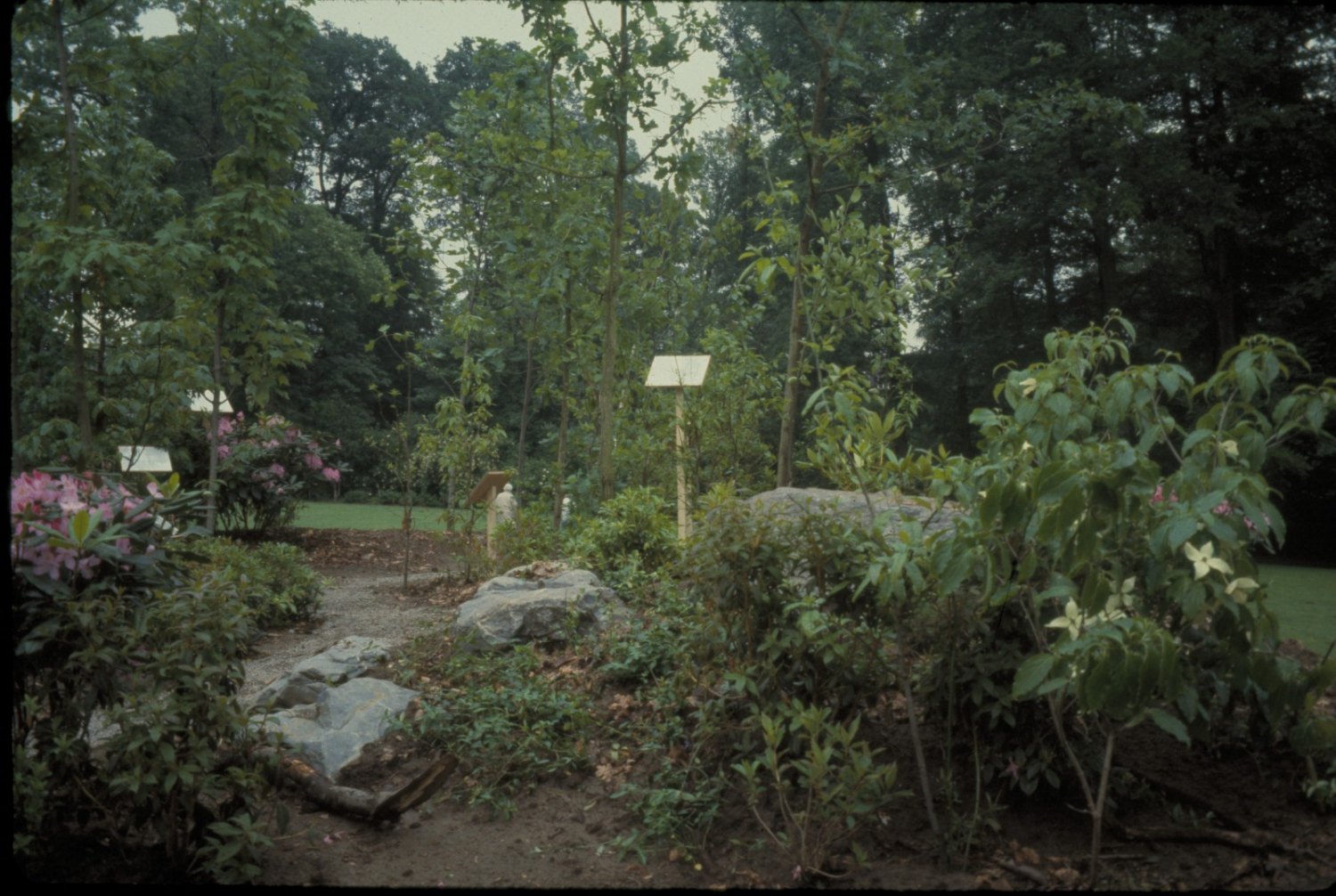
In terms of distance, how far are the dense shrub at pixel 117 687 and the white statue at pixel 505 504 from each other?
5066 millimetres

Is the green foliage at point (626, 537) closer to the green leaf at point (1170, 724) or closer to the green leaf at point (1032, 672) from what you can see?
the green leaf at point (1032, 672)

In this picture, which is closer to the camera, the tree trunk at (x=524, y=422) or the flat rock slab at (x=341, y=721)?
the flat rock slab at (x=341, y=721)

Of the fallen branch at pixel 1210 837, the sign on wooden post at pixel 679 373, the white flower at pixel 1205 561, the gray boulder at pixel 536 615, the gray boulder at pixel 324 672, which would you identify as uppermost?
the sign on wooden post at pixel 679 373

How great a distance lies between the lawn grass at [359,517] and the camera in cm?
854

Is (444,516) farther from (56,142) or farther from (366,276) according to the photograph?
(56,142)

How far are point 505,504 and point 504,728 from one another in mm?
4622

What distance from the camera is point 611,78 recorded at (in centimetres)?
574

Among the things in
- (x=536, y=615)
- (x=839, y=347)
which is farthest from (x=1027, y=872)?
(x=839, y=347)

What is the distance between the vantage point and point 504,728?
339 cm

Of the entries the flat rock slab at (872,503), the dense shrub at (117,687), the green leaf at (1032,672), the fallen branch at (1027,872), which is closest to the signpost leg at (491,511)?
the flat rock slab at (872,503)

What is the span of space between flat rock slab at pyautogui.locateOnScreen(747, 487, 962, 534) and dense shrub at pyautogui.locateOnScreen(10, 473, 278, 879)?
168cm

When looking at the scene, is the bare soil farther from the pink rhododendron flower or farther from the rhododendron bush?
the rhododendron bush

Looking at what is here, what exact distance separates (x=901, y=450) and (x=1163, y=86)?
1.75 m

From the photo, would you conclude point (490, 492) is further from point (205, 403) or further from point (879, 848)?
point (879, 848)
